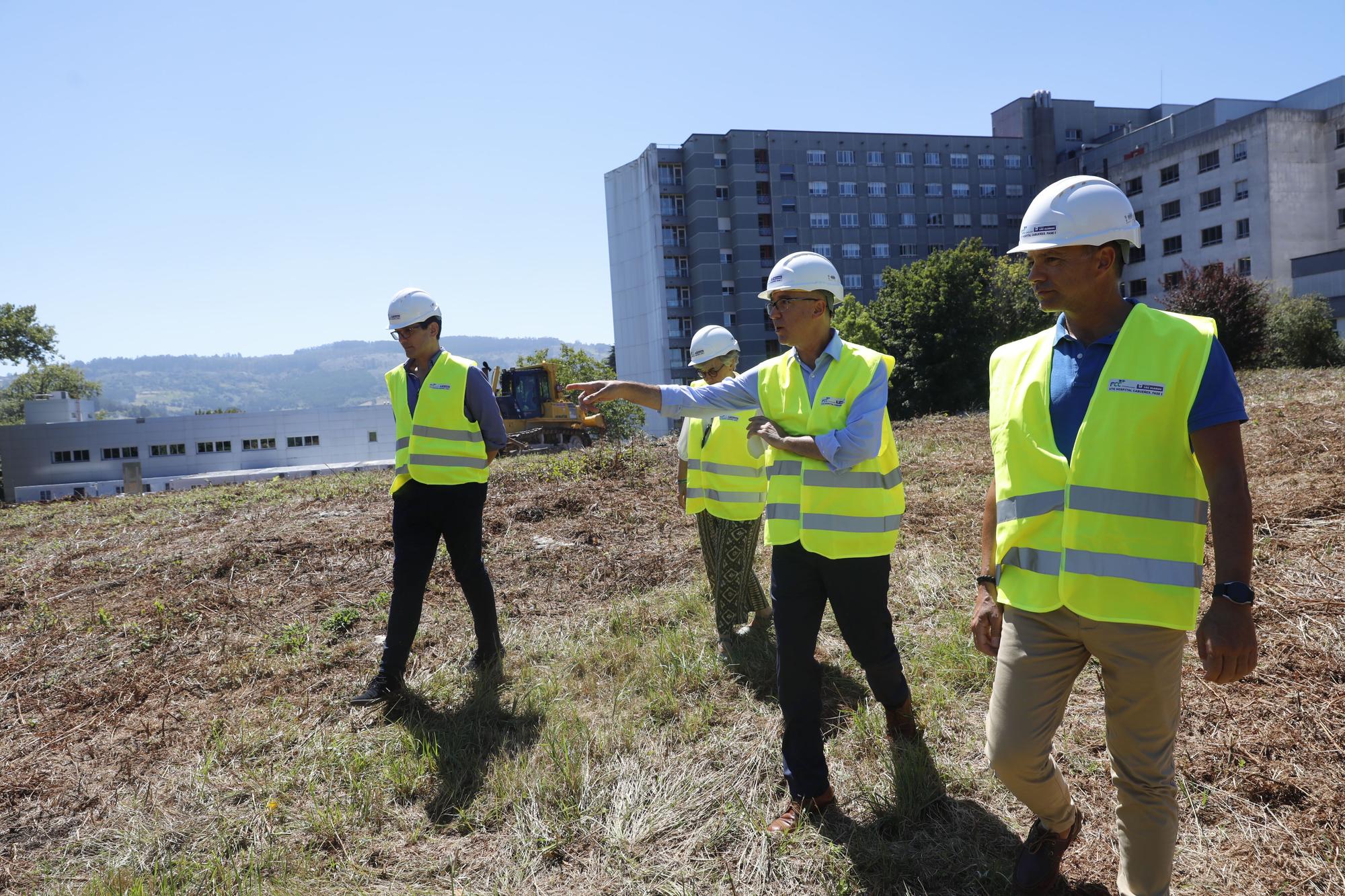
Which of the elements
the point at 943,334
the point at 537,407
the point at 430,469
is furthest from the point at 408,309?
the point at 943,334

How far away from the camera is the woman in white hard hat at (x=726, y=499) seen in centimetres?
521

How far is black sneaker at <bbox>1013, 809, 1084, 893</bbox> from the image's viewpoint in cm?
269

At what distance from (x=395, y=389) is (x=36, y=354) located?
5240 cm

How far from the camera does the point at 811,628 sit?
334 centimetres

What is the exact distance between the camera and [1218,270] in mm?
30703

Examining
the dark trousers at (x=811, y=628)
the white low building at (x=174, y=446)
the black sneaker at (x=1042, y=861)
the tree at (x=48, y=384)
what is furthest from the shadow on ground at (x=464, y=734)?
the tree at (x=48, y=384)

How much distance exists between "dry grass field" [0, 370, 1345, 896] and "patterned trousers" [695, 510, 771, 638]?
0.23 m

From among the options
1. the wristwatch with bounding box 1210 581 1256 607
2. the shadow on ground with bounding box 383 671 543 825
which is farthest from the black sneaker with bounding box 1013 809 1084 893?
the shadow on ground with bounding box 383 671 543 825

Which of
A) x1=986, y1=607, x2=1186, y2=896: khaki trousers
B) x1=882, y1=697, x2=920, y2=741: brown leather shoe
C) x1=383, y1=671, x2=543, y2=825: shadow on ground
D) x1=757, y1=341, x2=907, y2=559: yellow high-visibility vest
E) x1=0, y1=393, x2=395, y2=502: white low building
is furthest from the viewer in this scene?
x1=0, y1=393, x2=395, y2=502: white low building

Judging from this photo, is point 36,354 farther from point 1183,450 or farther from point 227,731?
point 1183,450

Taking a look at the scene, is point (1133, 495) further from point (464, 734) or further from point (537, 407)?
point (537, 407)

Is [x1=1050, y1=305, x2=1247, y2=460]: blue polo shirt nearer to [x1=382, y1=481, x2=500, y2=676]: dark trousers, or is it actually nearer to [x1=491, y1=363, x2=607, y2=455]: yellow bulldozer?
[x1=382, y1=481, x2=500, y2=676]: dark trousers

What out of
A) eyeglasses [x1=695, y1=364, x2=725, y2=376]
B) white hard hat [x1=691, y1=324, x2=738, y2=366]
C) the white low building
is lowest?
the white low building

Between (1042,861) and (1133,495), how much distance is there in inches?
50.3
